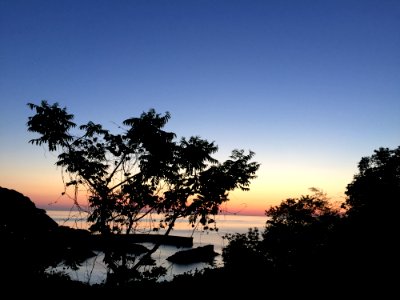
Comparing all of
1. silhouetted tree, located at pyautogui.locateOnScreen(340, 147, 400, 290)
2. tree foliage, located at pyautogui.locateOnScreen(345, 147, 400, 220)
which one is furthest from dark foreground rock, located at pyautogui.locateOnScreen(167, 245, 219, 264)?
silhouetted tree, located at pyautogui.locateOnScreen(340, 147, 400, 290)

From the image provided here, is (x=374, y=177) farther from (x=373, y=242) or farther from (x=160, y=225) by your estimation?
(x=160, y=225)

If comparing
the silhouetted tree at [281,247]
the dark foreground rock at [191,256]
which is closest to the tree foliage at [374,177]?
the silhouetted tree at [281,247]

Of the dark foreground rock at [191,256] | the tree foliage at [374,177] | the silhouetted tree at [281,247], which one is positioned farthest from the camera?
the dark foreground rock at [191,256]

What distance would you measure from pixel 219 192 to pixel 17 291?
30.8 feet

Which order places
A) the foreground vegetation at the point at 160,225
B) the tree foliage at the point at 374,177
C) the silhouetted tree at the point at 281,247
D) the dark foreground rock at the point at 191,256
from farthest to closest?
the dark foreground rock at the point at 191,256
the tree foliage at the point at 374,177
the silhouetted tree at the point at 281,247
the foreground vegetation at the point at 160,225

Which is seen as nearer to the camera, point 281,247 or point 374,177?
point 281,247

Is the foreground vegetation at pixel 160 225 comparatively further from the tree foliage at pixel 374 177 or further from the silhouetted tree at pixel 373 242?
the tree foliage at pixel 374 177

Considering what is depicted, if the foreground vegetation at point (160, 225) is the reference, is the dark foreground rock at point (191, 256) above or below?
below

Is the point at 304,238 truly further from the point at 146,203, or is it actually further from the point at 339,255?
the point at 146,203

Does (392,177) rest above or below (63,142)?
above

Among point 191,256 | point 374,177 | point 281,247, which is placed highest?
point 374,177

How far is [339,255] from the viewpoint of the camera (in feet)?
53.8

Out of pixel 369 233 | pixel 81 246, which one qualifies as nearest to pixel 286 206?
pixel 369 233

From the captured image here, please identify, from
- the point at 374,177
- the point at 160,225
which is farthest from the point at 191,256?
the point at 160,225
